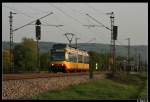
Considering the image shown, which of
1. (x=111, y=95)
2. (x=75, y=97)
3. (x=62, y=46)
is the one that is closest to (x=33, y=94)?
(x=75, y=97)

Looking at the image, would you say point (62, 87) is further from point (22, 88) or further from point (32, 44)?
point (32, 44)

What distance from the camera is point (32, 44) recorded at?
4176 inches

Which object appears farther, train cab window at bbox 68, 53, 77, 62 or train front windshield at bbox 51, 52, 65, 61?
train cab window at bbox 68, 53, 77, 62

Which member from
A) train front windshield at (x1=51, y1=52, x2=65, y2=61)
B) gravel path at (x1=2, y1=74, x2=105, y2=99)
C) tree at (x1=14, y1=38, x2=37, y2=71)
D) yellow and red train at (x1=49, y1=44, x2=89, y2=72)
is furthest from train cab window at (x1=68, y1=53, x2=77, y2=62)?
tree at (x1=14, y1=38, x2=37, y2=71)

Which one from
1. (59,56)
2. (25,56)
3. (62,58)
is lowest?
(25,56)

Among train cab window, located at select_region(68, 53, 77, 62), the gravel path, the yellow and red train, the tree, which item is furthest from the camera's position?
the tree

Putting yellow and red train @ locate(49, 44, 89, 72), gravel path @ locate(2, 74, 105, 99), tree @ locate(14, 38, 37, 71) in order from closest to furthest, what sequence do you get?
1. gravel path @ locate(2, 74, 105, 99)
2. yellow and red train @ locate(49, 44, 89, 72)
3. tree @ locate(14, 38, 37, 71)

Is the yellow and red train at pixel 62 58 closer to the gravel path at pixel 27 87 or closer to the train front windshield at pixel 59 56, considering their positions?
the train front windshield at pixel 59 56

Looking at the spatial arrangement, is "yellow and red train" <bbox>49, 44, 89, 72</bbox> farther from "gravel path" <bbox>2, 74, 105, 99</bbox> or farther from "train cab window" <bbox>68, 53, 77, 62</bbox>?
"gravel path" <bbox>2, 74, 105, 99</bbox>

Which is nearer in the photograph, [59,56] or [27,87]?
[27,87]

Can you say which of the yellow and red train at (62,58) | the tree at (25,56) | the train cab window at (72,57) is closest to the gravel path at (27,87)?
the yellow and red train at (62,58)

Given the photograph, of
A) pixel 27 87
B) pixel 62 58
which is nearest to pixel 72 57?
pixel 62 58

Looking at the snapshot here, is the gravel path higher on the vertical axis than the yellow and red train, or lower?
lower

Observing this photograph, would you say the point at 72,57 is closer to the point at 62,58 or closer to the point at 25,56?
the point at 62,58
